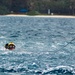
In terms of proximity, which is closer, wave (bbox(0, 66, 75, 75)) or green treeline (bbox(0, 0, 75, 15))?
wave (bbox(0, 66, 75, 75))

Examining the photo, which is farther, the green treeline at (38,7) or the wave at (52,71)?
the green treeline at (38,7)

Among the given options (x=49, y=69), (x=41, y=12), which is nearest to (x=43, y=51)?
(x=49, y=69)

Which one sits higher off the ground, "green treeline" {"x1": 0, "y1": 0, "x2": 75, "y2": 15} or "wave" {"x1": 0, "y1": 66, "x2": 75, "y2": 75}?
A: "wave" {"x1": 0, "y1": 66, "x2": 75, "y2": 75}

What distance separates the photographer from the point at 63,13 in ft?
358

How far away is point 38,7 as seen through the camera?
350 ft

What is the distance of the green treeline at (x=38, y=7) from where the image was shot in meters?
107

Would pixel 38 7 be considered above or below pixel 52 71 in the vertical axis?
below

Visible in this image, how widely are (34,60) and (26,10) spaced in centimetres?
8596

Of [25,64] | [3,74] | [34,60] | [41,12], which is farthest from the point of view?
[41,12]

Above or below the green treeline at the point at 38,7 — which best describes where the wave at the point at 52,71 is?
above

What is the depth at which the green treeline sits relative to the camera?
350 feet

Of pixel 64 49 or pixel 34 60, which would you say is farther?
pixel 64 49

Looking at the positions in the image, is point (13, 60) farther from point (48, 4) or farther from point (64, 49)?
point (48, 4)

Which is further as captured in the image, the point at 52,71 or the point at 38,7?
Result: the point at 38,7
